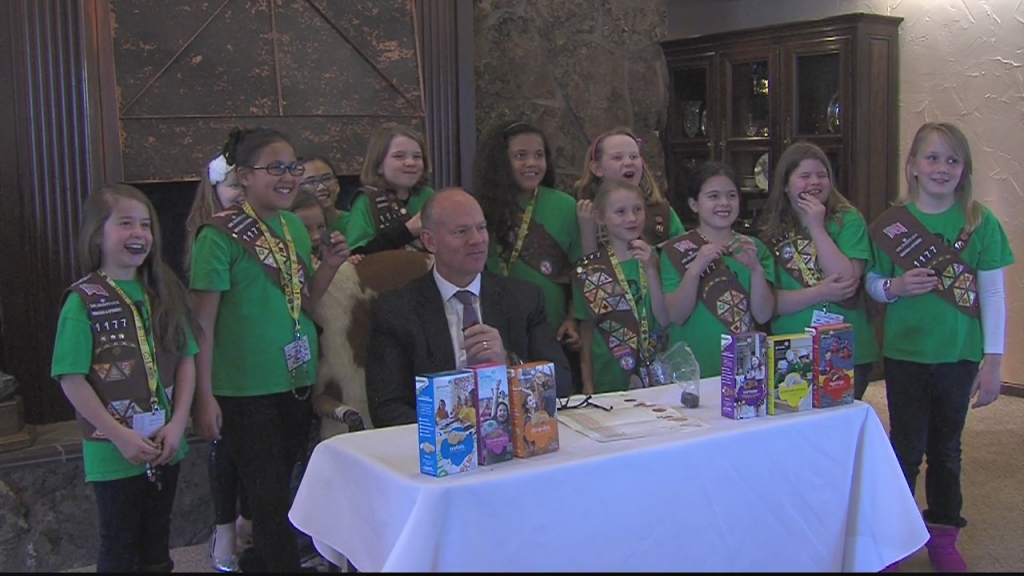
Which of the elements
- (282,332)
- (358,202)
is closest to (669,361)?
(282,332)

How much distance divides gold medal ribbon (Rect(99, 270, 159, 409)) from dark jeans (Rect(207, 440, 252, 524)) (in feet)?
1.97

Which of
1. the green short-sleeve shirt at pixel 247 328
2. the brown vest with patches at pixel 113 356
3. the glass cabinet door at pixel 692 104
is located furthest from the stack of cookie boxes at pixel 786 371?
the glass cabinet door at pixel 692 104

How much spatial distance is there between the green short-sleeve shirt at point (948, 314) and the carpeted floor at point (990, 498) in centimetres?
66

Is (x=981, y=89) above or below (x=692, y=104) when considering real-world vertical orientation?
below

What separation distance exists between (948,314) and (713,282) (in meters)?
0.70

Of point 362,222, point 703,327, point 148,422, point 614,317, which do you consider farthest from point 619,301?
point 148,422

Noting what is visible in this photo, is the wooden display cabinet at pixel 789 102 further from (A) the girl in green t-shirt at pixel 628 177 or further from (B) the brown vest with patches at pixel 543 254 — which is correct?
(B) the brown vest with patches at pixel 543 254

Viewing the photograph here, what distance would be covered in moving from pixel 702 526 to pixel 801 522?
0.97 feet

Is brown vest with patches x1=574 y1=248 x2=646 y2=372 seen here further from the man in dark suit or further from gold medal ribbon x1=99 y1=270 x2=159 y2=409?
gold medal ribbon x1=99 y1=270 x2=159 y2=409

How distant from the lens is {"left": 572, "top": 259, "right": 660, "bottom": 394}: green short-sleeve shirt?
3.19 meters

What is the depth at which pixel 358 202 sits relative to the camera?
3385 millimetres

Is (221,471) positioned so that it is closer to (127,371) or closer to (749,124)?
(127,371)

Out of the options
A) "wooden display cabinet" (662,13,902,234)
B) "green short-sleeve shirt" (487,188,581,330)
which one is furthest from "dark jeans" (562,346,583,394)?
"wooden display cabinet" (662,13,902,234)

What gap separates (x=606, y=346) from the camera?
3.19 metres
